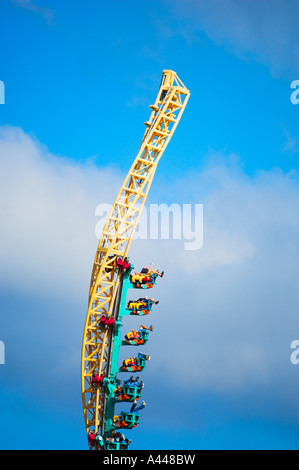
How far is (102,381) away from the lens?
56.8 m

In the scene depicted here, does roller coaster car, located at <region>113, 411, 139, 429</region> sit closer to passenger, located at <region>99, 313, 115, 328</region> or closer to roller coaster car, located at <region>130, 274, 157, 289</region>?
passenger, located at <region>99, 313, 115, 328</region>

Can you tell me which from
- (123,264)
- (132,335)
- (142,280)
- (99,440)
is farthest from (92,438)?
(123,264)

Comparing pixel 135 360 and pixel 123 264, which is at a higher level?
pixel 123 264

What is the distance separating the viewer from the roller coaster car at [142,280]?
5750cm

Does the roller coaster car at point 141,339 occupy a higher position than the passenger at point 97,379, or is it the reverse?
the roller coaster car at point 141,339

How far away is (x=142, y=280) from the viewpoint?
57.6 m

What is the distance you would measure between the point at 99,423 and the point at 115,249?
978cm

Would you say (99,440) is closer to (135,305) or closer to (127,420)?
(127,420)

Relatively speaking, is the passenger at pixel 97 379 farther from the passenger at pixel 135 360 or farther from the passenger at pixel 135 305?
the passenger at pixel 135 305

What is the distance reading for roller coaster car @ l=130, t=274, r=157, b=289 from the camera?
2264 inches

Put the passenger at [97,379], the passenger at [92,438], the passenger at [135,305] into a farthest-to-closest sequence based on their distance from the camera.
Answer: the passenger at [135,305]
the passenger at [92,438]
the passenger at [97,379]
